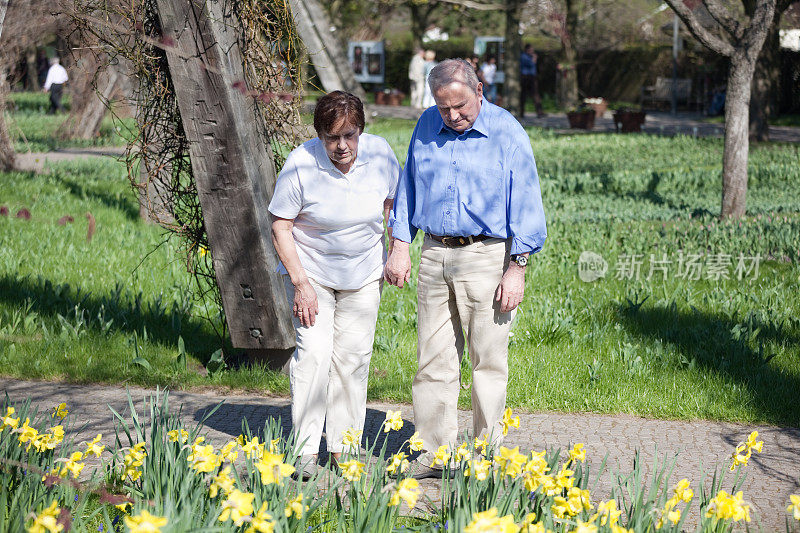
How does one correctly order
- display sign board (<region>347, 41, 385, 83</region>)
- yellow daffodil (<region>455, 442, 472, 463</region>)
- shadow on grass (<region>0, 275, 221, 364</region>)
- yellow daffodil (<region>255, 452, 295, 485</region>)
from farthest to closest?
display sign board (<region>347, 41, 385, 83</region>)
shadow on grass (<region>0, 275, 221, 364</region>)
yellow daffodil (<region>455, 442, 472, 463</region>)
yellow daffodil (<region>255, 452, 295, 485</region>)

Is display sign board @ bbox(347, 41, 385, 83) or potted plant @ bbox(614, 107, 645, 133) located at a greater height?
display sign board @ bbox(347, 41, 385, 83)

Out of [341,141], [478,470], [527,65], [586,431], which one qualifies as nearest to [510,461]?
[478,470]

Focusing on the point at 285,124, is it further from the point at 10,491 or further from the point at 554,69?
the point at 554,69

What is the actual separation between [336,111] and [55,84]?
2306cm

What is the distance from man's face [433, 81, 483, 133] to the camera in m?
3.51

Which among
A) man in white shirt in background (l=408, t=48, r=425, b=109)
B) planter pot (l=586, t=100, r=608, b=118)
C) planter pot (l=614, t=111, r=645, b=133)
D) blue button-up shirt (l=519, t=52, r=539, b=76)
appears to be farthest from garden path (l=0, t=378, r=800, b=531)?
blue button-up shirt (l=519, t=52, r=539, b=76)

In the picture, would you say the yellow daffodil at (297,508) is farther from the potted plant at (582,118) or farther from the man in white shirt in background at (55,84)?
the man in white shirt in background at (55,84)

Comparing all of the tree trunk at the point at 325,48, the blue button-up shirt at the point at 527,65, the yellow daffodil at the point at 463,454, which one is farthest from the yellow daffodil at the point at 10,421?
the blue button-up shirt at the point at 527,65

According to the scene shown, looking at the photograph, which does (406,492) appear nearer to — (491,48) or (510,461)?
(510,461)

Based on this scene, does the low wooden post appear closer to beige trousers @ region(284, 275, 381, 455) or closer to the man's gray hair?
beige trousers @ region(284, 275, 381, 455)

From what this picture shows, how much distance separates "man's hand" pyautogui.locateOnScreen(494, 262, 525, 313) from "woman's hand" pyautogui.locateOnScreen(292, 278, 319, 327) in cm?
75

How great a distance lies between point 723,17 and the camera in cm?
963

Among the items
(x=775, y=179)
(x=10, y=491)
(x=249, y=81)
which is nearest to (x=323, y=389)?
(x=10, y=491)

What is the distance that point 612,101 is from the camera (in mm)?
36469
